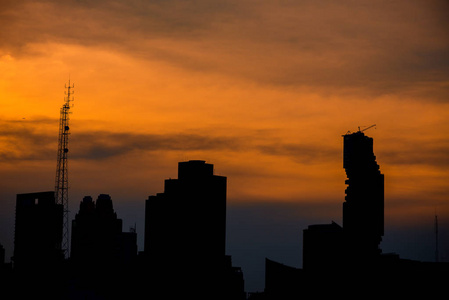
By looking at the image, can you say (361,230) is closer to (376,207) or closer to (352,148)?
(376,207)

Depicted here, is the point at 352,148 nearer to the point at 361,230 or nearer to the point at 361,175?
the point at 361,175

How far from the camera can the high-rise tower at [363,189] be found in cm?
19200

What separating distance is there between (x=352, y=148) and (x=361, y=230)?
20.9m

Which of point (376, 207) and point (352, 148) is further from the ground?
point (352, 148)

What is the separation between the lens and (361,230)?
7707 inches

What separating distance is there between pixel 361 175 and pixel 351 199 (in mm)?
6905

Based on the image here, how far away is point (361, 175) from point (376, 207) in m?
8.92

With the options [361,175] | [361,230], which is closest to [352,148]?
[361,175]

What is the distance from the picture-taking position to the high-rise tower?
630ft

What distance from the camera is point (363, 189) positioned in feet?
629

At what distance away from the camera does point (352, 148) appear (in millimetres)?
193125

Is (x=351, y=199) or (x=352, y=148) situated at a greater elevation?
(x=352, y=148)

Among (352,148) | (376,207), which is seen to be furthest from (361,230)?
(352,148)

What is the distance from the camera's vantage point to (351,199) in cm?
19550
